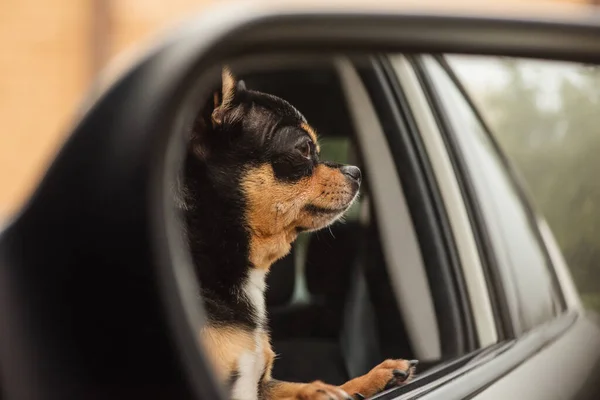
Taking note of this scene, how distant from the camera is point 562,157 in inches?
110

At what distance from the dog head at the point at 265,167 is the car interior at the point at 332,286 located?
0.03 metres

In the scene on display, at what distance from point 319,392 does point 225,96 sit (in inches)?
14.0

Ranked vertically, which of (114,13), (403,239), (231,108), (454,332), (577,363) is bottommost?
(577,363)

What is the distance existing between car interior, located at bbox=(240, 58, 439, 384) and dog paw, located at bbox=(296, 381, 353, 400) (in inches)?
1.4

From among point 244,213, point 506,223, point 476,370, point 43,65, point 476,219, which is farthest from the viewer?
point 43,65

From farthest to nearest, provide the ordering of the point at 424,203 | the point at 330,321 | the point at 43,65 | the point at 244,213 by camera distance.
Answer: the point at 43,65 < the point at 424,203 < the point at 330,321 < the point at 244,213

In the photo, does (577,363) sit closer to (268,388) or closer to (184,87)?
(268,388)

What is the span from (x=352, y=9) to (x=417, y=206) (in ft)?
2.05

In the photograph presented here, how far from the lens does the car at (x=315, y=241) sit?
782mm

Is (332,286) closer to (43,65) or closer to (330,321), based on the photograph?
(330,321)

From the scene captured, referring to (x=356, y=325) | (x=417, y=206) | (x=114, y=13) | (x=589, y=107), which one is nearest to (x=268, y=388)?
(x=356, y=325)

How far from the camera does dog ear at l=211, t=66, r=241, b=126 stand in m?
0.88

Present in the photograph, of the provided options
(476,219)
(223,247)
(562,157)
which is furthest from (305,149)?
(562,157)

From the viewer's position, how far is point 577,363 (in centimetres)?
177
